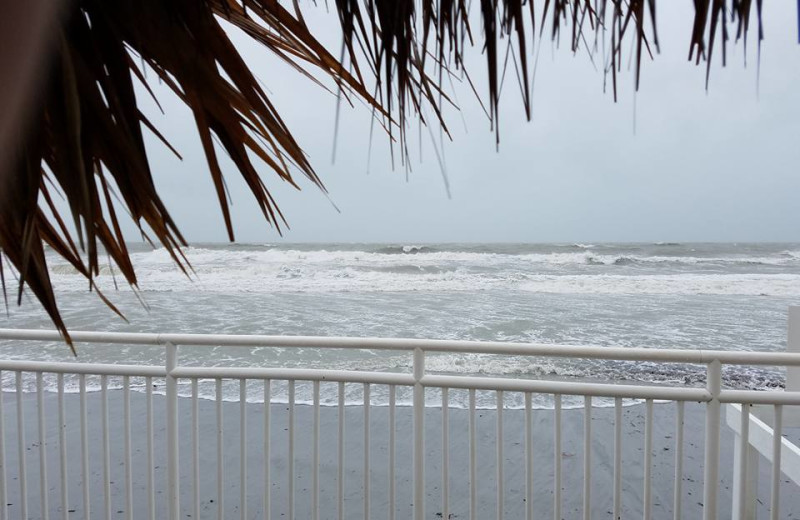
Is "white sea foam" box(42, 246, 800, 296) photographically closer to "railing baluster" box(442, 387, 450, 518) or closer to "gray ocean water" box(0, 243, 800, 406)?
"gray ocean water" box(0, 243, 800, 406)

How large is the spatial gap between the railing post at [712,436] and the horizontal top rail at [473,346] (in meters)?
0.03

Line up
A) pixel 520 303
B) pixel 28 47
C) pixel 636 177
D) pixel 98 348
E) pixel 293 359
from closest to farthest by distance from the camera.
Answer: pixel 28 47 → pixel 293 359 → pixel 98 348 → pixel 636 177 → pixel 520 303

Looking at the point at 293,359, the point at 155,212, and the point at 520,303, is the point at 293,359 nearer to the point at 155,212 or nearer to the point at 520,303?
the point at 155,212

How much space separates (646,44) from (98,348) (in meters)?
5.26

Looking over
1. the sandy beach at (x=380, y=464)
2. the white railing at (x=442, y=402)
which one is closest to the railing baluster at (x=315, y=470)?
the white railing at (x=442, y=402)

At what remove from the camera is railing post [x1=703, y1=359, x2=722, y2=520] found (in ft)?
3.85

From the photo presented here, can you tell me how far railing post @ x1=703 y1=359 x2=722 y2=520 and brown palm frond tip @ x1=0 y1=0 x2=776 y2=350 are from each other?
3.12 feet

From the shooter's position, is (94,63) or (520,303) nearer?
(94,63)

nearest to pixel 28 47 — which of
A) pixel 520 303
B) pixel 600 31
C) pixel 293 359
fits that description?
pixel 600 31

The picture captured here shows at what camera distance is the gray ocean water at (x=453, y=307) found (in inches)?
169

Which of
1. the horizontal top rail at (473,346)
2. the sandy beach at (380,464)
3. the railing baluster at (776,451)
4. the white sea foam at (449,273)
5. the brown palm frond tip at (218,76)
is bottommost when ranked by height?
the sandy beach at (380,464)

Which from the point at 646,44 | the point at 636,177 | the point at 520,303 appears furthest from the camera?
the point at 520,303

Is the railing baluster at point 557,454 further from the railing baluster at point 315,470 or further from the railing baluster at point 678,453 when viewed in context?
the railing baluster at point 315,470

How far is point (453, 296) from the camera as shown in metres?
8.55
